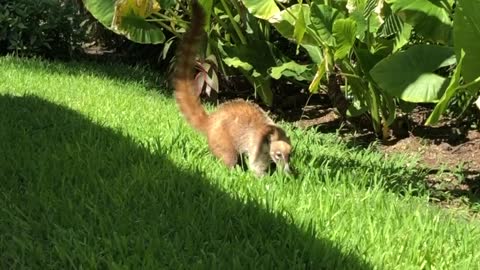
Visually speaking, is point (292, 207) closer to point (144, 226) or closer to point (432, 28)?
point (144, 226)

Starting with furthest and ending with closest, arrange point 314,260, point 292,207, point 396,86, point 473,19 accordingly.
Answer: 1. point 396,86
2. point 473,19
3. point 292,207
4. point 314,260

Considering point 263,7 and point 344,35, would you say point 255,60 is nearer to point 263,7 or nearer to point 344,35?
point 263,7

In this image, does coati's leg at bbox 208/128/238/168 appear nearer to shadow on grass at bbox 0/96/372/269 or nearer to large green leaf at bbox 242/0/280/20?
shadow on grass at bbox 0/96/372/269

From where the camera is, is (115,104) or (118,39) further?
(118,39)

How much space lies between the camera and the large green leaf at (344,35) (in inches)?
152

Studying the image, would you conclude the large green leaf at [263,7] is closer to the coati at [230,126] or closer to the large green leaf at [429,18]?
the large green leaf at [429,18]

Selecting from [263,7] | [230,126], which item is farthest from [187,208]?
[263,7]

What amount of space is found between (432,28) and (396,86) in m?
0.38

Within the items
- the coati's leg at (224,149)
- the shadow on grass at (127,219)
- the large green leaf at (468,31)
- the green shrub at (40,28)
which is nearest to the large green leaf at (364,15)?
the large green leaf at (468,31)

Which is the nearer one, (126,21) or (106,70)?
(126,21)

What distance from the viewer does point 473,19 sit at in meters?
3.08

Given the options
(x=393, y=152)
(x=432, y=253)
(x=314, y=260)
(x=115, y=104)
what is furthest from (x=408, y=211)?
(x=115, y=104)

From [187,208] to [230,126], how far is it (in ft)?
2.76

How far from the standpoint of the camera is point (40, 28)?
731cm
